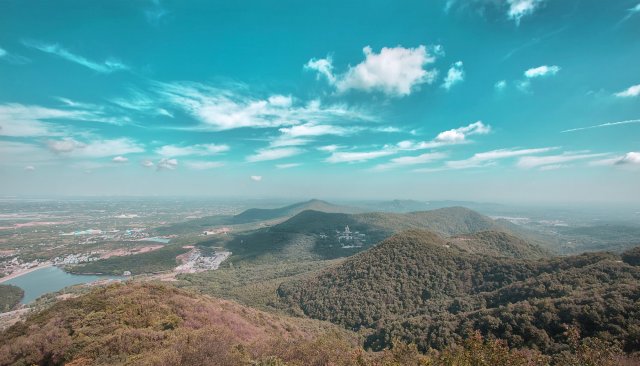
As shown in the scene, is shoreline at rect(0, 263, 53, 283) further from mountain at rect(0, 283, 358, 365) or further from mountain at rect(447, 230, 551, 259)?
mountain at rect(447, 230, 551, 259)

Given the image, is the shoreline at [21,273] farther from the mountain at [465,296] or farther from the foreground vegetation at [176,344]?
the foreground vegetation at [176,344]

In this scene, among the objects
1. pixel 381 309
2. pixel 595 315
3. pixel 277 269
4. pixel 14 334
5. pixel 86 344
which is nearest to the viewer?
pixel 86 344

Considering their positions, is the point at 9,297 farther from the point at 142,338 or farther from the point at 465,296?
the point at 465,296

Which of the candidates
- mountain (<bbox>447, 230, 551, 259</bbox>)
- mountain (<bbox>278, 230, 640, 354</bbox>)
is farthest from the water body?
mountain (<bbox>447, 230, 551, 259</bbox>)

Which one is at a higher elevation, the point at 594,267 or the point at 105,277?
the point at 594,267

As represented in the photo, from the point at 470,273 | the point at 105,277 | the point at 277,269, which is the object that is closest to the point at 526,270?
the point at 470,273

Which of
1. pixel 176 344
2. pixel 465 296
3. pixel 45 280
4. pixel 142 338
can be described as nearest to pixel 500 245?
pixel 465 296

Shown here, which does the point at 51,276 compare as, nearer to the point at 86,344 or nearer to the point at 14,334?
the point at 14,334
